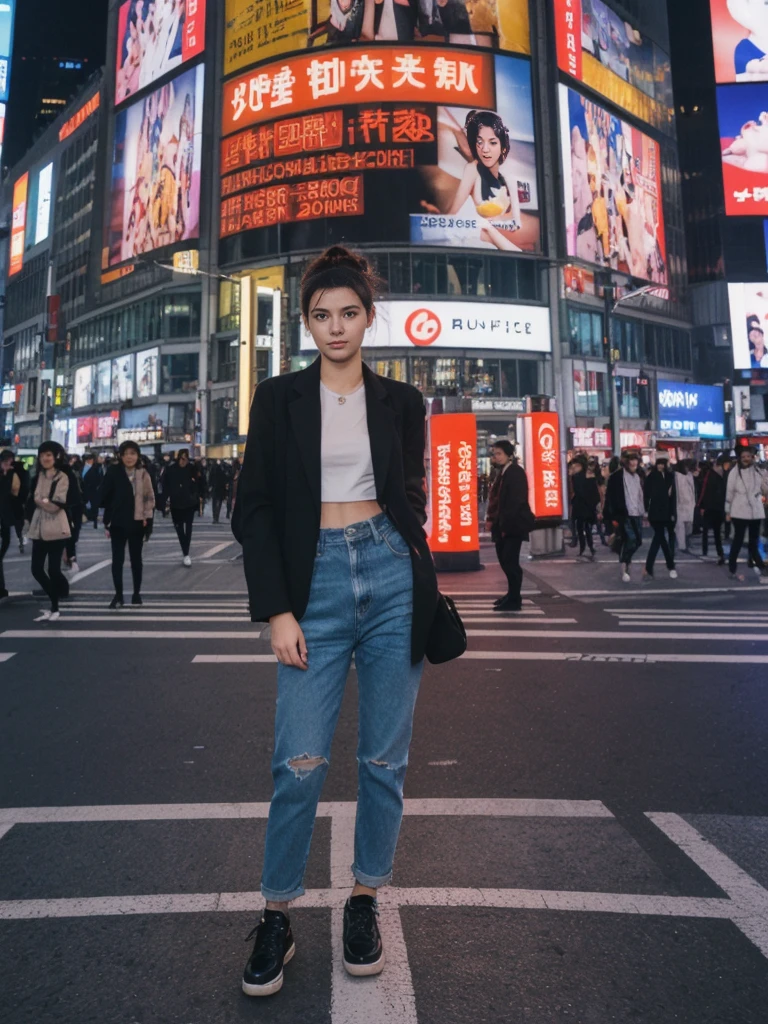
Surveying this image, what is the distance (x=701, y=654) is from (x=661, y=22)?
71066mm

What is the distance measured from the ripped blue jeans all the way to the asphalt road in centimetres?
33

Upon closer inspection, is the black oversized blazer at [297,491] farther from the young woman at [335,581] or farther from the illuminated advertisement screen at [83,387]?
the illuminated advertisement screen at [83,387]

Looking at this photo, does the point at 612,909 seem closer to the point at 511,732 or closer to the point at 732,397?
the point at 511,732

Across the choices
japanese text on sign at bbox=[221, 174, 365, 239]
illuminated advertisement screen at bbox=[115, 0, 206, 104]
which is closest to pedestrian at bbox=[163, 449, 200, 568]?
japanese text on sign at bbox=[221, 174, 365, 239]

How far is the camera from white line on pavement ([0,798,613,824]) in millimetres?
3814

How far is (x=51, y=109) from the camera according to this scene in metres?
146

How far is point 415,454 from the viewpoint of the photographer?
2758mm

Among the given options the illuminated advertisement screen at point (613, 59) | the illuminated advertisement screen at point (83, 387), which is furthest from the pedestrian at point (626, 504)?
the illuminated advertisement screen at point (83, 387)

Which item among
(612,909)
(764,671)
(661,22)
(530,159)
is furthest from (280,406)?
(661,22)

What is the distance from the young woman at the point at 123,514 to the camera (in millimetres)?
10688

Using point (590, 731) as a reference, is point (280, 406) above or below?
above

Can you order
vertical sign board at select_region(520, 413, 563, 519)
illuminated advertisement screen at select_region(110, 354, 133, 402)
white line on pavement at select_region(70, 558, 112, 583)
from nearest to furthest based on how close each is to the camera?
white line on pavement at select_region(70, 558, 112, 583) → vertical sign board at select_region(520, 413, 563, 519) → illuminated advertisement screen at select_region(110, 354, 133, 402)

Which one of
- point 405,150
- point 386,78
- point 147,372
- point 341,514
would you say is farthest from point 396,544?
point 147,372

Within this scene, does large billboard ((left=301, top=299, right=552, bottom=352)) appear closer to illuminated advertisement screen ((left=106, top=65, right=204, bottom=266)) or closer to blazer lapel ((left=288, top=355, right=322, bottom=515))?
illuminated advertisement screen ((left=106, top=65, right=204, bottom=266))
